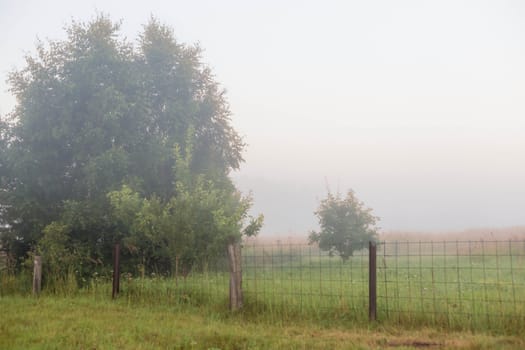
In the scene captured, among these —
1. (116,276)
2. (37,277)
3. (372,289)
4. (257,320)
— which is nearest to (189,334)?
(257,320)

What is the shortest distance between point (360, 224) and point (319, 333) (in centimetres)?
1843

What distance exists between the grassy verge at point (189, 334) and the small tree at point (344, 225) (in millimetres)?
15995

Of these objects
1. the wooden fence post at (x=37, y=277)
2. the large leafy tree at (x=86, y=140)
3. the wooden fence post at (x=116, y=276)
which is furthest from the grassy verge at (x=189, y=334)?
the large leafy tree at (x=86, y=140)

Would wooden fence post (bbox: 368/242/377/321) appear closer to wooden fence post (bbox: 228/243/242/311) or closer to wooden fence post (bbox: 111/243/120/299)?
wooden fence post (bbox: 228/243/242/311)

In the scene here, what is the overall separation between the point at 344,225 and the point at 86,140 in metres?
14.9

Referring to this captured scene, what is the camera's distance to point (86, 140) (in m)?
21.6

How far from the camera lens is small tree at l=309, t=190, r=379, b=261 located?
86.5 feet

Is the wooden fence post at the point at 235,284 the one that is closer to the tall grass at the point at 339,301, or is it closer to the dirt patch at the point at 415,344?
the tall grass at the point at 339,301

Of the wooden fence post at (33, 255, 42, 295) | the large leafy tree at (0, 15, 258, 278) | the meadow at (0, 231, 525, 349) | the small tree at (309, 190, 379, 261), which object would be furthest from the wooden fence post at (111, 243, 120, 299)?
the small tree at (309, 190, 379, 261)

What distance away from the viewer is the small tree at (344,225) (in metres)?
26.4

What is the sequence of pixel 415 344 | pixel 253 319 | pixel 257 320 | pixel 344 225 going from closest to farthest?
pixel 415 344
pixel 257 320
pixel 253 319
pixel 344 225

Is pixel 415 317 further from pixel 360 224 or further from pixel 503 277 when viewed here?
pixel 360 224

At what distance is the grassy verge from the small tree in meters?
16.0

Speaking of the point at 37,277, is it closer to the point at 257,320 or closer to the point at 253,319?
the point at 253,319
